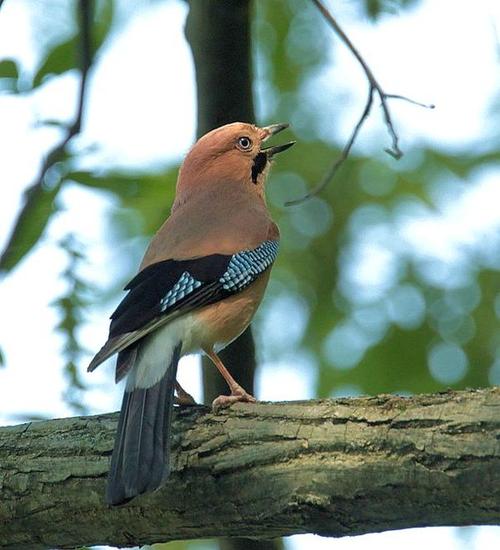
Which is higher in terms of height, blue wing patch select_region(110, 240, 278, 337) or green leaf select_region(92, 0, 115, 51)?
green leaf select_region(92, 0, 115, 51)

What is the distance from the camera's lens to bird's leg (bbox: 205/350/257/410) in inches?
Result: 234

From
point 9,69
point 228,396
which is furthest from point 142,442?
point 9,69

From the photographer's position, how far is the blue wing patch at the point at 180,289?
21.6 ft

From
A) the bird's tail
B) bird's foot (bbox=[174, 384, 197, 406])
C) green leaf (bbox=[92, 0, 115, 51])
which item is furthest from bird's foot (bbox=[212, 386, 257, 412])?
green leaf (bbox=[92, 0, 115, 51])

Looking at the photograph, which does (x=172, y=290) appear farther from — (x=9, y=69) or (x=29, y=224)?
(x=9, y=69)

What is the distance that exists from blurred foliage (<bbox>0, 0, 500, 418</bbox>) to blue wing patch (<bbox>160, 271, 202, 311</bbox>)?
1.28 meters

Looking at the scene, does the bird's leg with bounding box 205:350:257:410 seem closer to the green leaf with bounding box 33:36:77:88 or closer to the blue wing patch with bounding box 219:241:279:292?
the blue wing patch with bounding box 219:241:279:292

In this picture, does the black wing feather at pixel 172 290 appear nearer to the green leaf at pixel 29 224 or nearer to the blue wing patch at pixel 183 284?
the blue wing patch at pixel 183 284

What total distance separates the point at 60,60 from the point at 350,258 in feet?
14.3

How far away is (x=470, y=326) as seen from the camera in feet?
31.0

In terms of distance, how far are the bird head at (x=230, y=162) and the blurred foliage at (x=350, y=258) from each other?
11.6 inches

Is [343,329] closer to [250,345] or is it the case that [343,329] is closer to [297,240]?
[297,240]

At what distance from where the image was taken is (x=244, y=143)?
8.88m

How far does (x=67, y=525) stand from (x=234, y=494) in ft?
2.98
